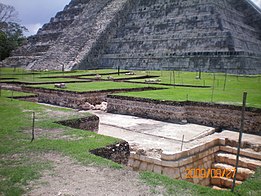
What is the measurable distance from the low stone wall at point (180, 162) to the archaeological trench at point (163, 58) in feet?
0.08

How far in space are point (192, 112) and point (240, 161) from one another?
3.66m

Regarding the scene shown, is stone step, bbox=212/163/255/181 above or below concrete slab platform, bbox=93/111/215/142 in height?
below

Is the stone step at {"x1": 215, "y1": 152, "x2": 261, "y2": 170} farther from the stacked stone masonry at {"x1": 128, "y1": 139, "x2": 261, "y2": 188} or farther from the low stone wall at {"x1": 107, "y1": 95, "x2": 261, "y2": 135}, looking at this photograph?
the low stone wall at {"x1": 107, "y1": 95, "x2": 261, "y2": 135}

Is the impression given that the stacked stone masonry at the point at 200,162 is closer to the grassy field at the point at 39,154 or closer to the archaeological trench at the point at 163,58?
the archaeological trench at the point at 163,58

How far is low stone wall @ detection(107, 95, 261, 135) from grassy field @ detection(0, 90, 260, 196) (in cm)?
489

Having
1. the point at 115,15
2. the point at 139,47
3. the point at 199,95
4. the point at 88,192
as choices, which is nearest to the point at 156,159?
the point at 88,192

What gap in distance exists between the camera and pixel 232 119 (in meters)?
10.4

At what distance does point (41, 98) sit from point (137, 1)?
26.0 metres

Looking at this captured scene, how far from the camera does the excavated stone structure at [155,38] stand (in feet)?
80.5

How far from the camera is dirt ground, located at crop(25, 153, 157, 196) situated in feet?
12.6

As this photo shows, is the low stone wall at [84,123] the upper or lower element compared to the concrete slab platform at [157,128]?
upper

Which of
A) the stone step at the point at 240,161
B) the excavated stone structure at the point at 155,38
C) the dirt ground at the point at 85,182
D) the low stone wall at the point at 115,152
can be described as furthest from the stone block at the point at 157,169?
the excavated stone structure at the point at 155,38
